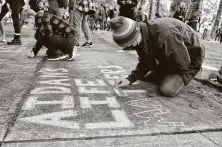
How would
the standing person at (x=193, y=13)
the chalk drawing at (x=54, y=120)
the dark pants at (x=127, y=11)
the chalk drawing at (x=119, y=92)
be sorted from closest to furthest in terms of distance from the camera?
the chalk drawing at (x=54, y=120) < the chalk drawing at (x=119, y=92) < the dark pants at (x=127, y=11) < the standing person at (x=193, y=13)

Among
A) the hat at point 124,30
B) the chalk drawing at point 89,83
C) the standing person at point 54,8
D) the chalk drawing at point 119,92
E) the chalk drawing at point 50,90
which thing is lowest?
the chalk drawing at point 119,92

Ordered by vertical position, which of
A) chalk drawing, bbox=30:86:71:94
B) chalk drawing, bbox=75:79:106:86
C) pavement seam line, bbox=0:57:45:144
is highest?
pavement seam line, bbox=0:57:45:144

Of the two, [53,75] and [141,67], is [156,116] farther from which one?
[53,75]

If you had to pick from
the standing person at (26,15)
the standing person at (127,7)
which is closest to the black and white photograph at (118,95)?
the standing person at (127,7)

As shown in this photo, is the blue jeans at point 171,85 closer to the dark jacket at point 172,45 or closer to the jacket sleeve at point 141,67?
the dark jacket at point 172,45

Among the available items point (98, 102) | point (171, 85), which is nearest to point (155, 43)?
point (171, 85)

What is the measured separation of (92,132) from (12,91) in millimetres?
1231

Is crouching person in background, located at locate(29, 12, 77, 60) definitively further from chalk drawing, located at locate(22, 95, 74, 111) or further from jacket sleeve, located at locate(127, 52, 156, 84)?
chalk drawing, located at locate(22, 95, 74, 111)

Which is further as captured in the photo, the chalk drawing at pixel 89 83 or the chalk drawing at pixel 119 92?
the chalk drawing at pixel 89 83

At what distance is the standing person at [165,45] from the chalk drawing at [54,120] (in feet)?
2.85

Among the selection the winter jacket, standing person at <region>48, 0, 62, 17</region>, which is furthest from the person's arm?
the winter jacket

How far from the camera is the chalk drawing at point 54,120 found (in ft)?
6.91

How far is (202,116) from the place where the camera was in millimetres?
2494

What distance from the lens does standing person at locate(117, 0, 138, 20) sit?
6.29m
